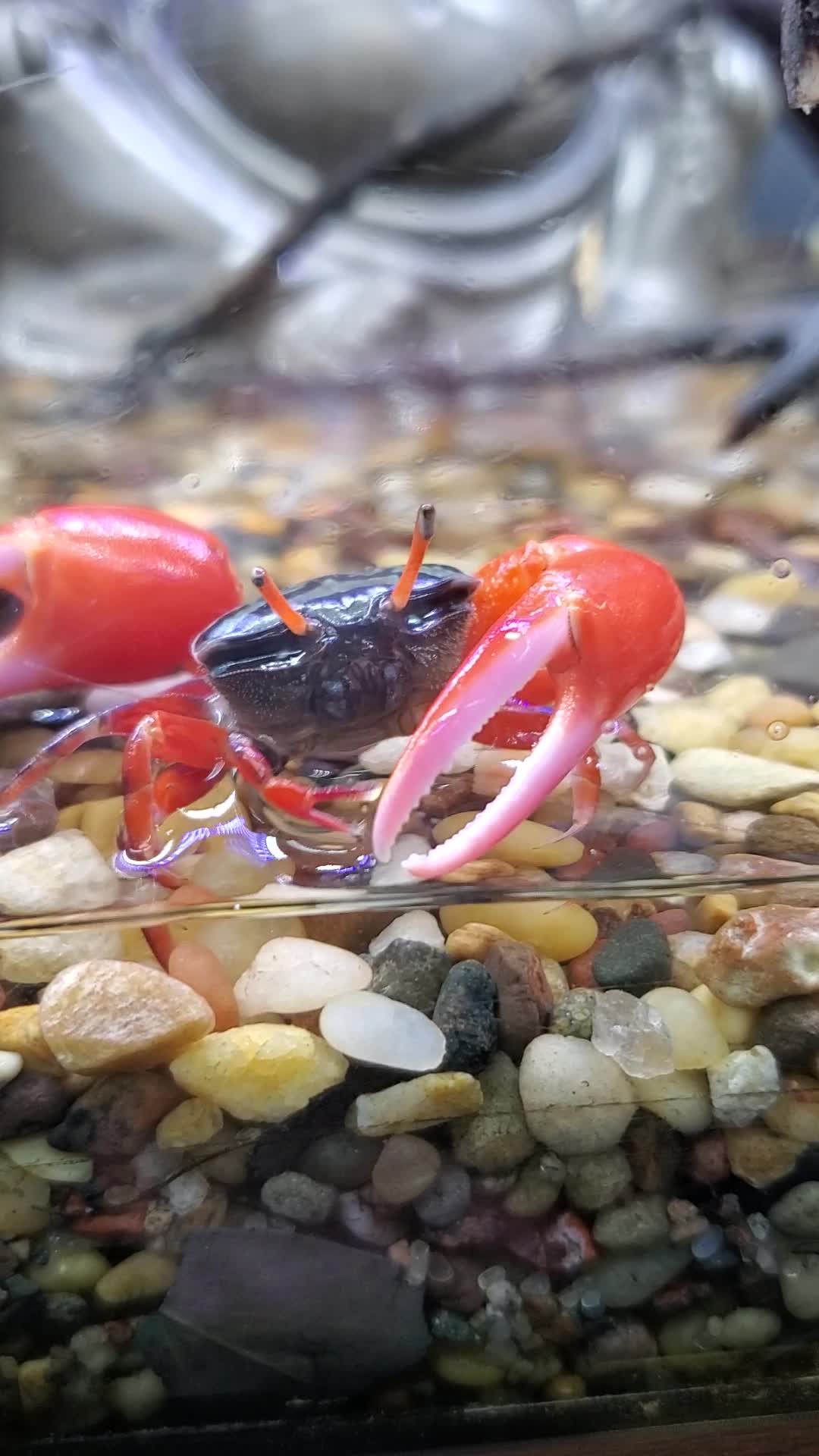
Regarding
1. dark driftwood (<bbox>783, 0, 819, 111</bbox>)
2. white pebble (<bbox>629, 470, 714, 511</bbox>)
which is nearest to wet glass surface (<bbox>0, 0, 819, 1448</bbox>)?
white pebble (<bbox>629, 470, 714, 511</bbox>)

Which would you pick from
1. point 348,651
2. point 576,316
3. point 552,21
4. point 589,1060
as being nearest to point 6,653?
point 348,651

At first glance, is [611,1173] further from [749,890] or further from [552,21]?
[552,21]

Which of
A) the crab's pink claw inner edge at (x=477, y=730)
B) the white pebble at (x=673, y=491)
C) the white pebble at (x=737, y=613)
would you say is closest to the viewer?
the crab's pink claw inner edge at (x=477, y=730)

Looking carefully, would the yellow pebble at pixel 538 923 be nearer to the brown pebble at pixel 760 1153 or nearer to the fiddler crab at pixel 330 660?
the fiddler crab at pixel 330 660

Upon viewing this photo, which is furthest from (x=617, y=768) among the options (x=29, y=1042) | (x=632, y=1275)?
(x=29, y=1042)

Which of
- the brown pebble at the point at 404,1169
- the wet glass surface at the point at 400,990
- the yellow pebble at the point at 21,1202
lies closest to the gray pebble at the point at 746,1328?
the wet glass surface at the point at 400,990

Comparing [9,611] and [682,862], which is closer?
[682,862]

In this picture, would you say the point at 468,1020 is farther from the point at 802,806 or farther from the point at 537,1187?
the point at 802,806
